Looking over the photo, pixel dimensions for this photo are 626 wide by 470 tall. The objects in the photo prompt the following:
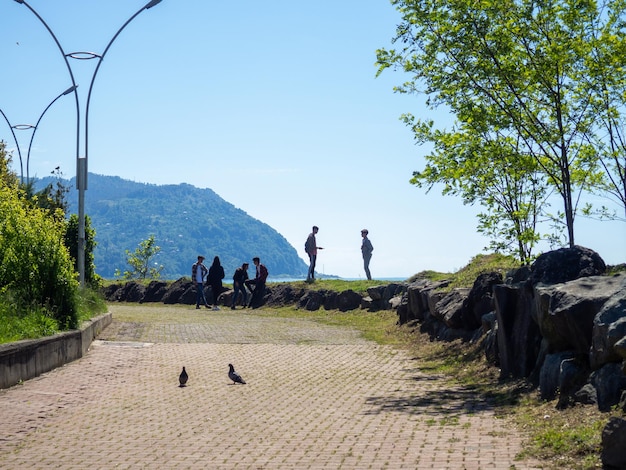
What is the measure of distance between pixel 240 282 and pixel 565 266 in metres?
23.0

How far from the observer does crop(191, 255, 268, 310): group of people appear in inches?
1373

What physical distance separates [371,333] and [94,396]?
11.8 meters

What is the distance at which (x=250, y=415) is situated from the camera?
11531 mm

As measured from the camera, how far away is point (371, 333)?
2394cm

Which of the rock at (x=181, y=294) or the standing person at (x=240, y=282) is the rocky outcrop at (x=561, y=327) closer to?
the standing person at (x=240, y=282)

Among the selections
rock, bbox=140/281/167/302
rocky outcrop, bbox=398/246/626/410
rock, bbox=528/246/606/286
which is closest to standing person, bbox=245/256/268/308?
rock, bbox=140/281/167/302

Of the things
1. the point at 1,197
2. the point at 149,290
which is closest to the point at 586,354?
the point at 1,197

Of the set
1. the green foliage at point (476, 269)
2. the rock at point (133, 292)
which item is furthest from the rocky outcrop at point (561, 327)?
the rock at point (133, 292)

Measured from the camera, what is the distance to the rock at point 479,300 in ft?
57.9

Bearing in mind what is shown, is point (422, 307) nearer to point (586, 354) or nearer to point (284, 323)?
point (284, 323)

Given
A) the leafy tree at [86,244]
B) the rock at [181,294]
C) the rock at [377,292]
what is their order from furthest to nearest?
the rock at [181,294]
the leafy tree at [86,244]
the rock at [377,292]

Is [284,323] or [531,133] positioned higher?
[531,133]

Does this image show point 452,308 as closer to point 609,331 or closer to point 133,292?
point 609,331

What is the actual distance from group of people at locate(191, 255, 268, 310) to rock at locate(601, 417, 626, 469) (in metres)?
27.2
